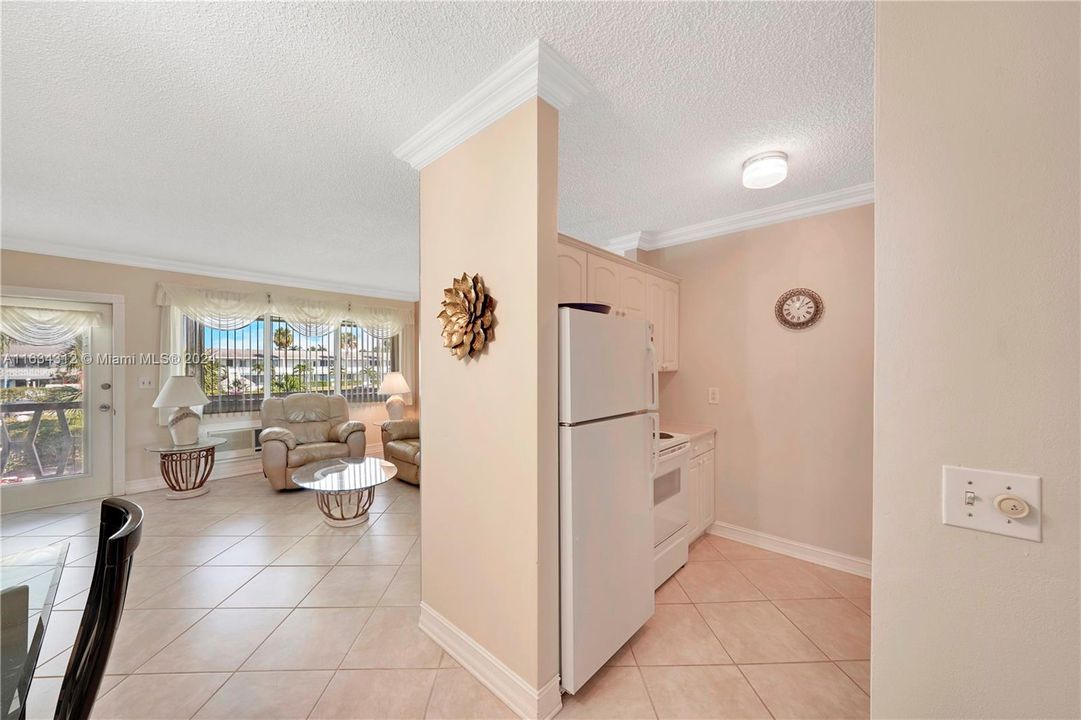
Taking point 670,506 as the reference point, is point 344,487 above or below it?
below

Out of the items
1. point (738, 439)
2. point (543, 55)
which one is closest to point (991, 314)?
point (543, 55)

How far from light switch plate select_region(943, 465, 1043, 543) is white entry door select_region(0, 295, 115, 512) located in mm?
6249

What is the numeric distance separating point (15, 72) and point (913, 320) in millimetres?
3095

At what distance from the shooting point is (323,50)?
1456 millimetres

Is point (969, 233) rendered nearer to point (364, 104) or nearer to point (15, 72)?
point (364, 104)

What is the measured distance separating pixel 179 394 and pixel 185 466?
77cm

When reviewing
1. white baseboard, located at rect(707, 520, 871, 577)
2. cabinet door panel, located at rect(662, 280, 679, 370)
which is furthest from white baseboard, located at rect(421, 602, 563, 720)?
cabinet door panel, located at rect(662, 280, 679, 370)

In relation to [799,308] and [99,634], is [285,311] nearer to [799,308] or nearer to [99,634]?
[99,634]

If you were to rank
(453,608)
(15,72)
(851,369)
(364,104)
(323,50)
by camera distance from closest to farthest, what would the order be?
(323,50)
(15,72)
(364,104)
(453,608)
(851,369)

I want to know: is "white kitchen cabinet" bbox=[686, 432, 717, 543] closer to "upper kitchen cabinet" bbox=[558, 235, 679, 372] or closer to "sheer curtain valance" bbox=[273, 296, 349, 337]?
"upper kitchen cabinet" bbox=[558, 235, 679, 372]

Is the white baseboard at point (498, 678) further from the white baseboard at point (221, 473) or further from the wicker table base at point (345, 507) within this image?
the white baseboard at point (221, 473)

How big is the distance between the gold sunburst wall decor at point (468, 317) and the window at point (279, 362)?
4.67m

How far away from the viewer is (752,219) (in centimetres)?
305

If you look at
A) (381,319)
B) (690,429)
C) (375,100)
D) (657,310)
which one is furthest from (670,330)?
(381,319)
